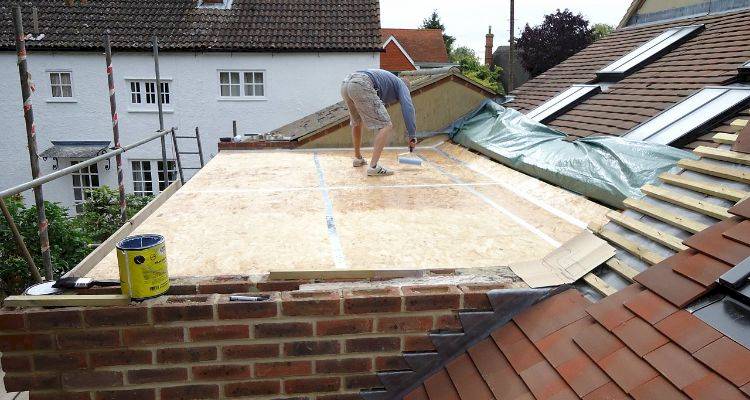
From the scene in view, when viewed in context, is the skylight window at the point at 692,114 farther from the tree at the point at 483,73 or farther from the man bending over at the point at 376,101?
the tree at the point at 483,73

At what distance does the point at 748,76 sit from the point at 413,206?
12.4 ft

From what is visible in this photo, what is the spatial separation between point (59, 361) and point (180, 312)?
1.75ft

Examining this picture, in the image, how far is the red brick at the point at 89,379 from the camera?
205 cm

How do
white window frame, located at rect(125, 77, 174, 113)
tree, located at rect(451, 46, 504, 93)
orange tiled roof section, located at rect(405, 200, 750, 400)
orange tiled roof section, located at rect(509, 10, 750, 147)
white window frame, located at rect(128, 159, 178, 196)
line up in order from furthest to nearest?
tree, located at rect(451, 46, 504, 93)
white window frame, located at rect(128, 159, 178, 196)
white window frame, located at rect(125, 77, 174, 113)
orange tiled roof section, located at rect(509, 10, 750, 147)
orange tiled roof section, located at rect(405, 200, 750, 400)

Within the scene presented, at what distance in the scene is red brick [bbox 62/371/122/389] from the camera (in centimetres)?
205

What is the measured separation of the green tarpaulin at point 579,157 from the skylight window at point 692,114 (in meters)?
0.25

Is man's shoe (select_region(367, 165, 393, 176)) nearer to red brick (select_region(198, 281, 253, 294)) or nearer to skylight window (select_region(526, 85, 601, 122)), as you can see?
skylight window (select_region(526, 85, 601, 122))

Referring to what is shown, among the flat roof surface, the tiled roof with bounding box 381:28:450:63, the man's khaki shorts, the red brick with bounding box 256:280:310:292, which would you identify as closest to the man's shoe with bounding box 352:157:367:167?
the flat roof surface

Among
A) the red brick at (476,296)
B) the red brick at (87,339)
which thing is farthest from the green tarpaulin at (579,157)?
the red brick at (87,339)

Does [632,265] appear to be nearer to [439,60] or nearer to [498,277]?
[498,277]

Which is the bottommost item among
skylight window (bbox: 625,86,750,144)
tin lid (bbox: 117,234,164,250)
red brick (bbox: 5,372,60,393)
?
red brick (bbox: 5,372,60,393)

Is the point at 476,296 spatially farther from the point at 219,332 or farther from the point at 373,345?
the point at 219,332

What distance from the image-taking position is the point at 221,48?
14422mm

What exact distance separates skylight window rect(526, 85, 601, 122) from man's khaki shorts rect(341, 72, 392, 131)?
2.53 metres
